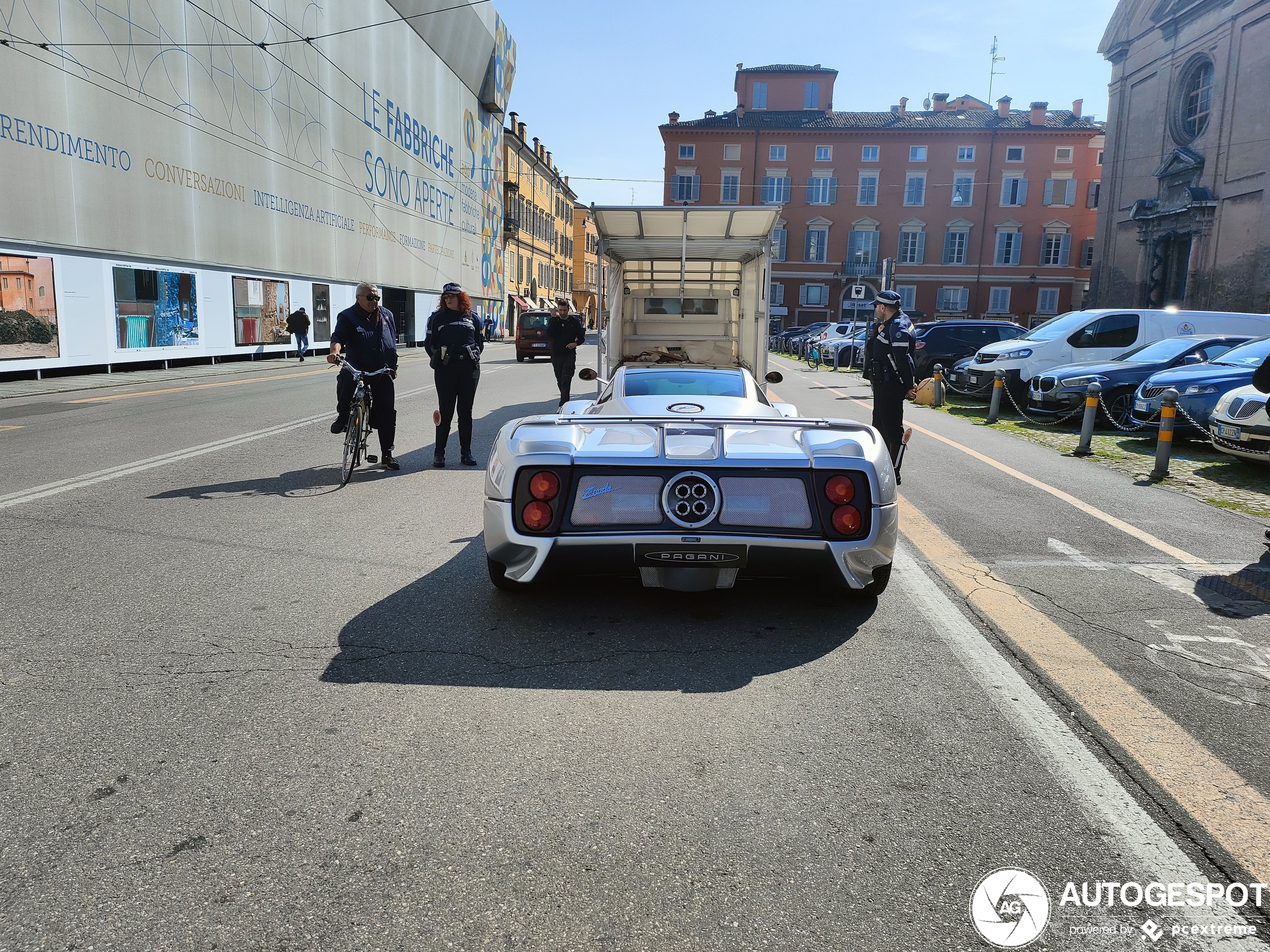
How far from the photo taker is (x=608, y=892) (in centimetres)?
230

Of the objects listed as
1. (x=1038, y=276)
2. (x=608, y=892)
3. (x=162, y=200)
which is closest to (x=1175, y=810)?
(x=608, y=892)

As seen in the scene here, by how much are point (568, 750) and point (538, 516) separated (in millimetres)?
1403

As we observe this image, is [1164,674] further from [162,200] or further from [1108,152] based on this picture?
[1108,152]

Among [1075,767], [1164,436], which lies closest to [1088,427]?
[1164,436]

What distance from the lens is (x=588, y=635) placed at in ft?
13.9

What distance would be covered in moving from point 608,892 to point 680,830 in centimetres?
35

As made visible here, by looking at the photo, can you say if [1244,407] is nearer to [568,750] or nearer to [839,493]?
[839,493]

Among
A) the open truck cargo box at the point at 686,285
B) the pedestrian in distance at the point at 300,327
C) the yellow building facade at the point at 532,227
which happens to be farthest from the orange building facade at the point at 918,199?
the open truck cargo box at the point at 686,285

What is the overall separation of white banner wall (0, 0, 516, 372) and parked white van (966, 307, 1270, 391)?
18.7m

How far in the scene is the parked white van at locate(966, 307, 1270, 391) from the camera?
16.7 m

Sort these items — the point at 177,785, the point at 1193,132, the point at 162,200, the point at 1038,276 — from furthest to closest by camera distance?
the point at 1038,276
the point at 1193,132
the point at 162,200
the point at 177,785

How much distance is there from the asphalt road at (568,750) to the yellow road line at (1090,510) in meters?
0.17

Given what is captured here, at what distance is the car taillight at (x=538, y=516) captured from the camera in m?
4.27

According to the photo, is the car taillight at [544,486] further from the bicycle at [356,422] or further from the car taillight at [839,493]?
the bicycle at [356,422]
